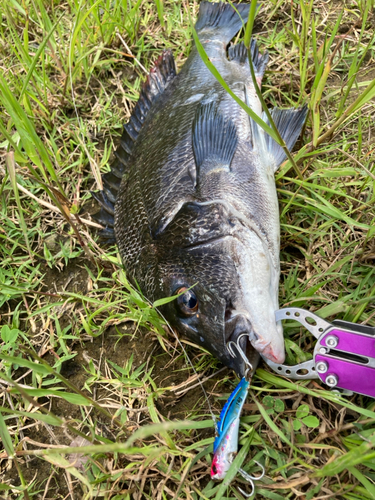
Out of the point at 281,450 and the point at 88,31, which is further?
the point at 88,31

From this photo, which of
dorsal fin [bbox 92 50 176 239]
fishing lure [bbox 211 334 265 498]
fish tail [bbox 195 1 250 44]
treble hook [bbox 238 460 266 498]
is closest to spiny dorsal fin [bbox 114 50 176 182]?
dorsal fin [bbox 92 50 176 239]

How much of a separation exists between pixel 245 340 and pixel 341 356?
503 mm

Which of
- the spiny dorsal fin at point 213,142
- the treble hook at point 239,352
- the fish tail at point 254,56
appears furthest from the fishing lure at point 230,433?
the fish tail at point 254,56

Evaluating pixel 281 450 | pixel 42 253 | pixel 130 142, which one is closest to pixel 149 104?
pixel 130 142

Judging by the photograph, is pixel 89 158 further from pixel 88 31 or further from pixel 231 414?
pixel 231 414

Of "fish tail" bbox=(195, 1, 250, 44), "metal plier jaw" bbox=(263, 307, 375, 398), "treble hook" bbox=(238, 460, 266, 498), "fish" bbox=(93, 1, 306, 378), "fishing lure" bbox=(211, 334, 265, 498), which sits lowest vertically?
"treble hook" bbox=(238, 460, 266, 498)

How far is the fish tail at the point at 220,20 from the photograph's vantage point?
3518 millimetres

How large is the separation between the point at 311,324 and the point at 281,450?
71 cm

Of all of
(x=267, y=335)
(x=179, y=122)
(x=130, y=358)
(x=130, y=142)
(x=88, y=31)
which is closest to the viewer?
(x=267, y=335)

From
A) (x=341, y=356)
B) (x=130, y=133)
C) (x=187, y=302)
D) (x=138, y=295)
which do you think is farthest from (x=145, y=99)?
(x=341, y=356)

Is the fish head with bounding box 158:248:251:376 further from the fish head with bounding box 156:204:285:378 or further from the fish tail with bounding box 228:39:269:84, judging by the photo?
the fish tail with bounding box 228:39:269:84

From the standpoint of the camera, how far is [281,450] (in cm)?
211

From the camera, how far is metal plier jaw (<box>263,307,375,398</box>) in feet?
6.27

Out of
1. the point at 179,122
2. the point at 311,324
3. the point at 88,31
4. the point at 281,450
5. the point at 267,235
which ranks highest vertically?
the point at 88,31
